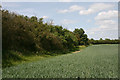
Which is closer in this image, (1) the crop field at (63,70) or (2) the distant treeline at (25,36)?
(1) the crop field at (63,70)

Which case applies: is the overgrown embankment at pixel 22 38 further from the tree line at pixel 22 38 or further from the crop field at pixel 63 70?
the crop field at pixel 63 70

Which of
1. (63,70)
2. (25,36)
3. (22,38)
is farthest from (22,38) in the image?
(63,70)

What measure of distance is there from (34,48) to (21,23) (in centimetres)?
510

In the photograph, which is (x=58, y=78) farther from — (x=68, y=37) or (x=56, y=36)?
(x=68, y=37)

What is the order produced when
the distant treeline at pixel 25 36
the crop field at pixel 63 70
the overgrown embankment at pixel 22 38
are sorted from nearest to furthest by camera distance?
the crop field at pixel 63 70
the overgrown embankment at pixel 22 38
the distant treeline at pixel 25 36

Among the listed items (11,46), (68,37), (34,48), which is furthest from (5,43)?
(68,37)

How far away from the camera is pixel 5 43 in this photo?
18.4 meters

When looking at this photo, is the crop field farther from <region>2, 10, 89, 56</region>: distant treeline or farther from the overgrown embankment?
<region>2, 10, 89, 56</region>: distant treeline

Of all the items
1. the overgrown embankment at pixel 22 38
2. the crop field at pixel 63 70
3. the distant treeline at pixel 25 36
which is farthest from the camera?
the distant treeline at pixel 25 36

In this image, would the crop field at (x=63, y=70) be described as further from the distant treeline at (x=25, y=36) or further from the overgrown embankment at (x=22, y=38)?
the distant treeline at (x=25, y=36)

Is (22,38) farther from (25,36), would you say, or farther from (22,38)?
(25,36)

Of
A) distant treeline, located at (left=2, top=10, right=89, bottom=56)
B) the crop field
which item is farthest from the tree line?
the crop field

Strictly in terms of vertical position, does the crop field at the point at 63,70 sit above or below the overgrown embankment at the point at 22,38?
below

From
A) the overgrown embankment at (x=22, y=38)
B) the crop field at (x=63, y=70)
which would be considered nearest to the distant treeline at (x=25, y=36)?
the overgrown embankment at (x=22, y=38)
